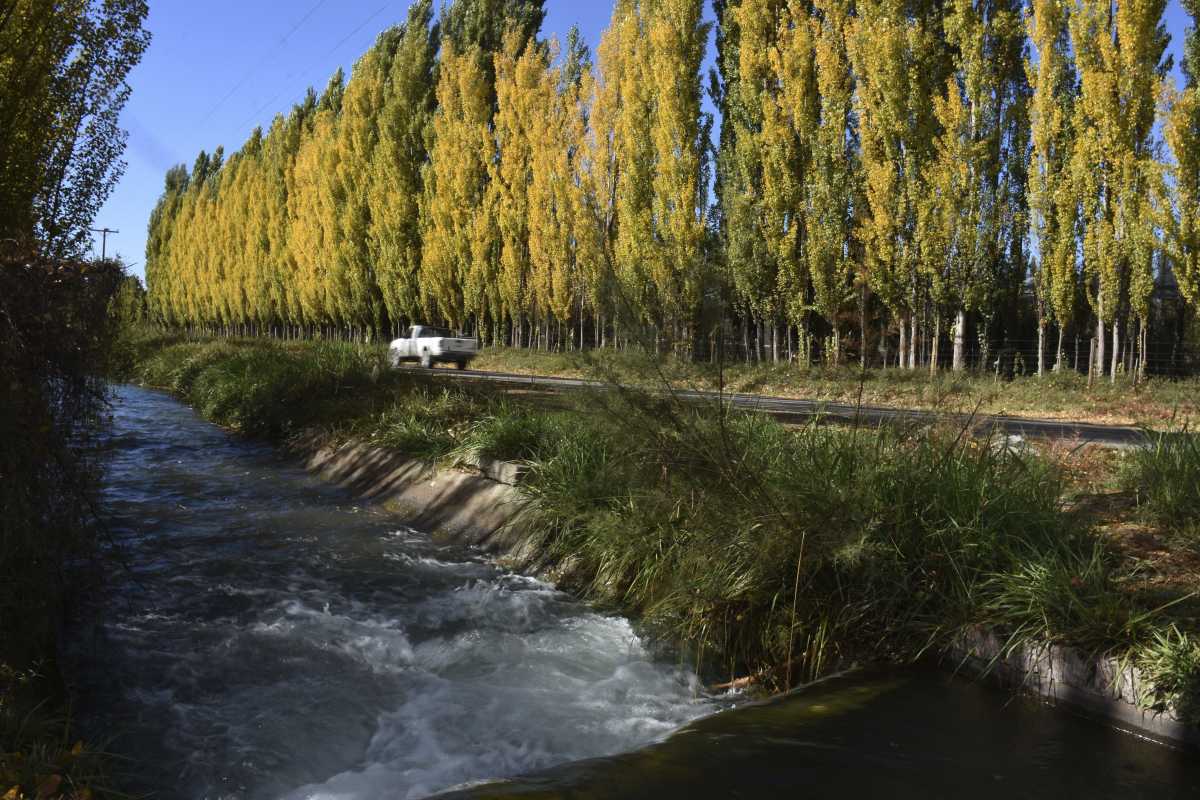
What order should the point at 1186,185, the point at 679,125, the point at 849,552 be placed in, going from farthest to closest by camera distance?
1. the point at 679,125
2. the point at 1186,185
3. the point at 849,552

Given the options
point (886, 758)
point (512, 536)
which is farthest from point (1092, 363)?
point (886, 758)

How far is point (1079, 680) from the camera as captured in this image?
3.59 meters

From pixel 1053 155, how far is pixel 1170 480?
14.8m

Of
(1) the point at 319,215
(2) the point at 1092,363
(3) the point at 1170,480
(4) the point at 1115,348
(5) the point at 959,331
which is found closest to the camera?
(3) the point at 1170,480

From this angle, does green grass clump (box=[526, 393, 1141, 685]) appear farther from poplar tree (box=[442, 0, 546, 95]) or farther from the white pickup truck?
poplar tree (box=[442, 0, 546, 95])

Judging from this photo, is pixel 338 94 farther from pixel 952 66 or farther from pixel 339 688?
pixel 339 688

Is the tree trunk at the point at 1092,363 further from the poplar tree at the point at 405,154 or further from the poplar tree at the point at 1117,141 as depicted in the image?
the poplar tree at the point at 405,154

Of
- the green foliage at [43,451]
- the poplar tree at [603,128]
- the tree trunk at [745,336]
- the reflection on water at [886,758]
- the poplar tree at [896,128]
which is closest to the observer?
the reflection on water at [886,758]

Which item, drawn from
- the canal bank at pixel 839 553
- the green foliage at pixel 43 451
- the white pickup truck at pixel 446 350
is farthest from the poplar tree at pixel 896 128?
the green foliage at pixel 43 451

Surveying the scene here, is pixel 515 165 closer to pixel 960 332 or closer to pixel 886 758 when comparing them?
pixel 960 332

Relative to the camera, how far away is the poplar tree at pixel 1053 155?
55.3 ft

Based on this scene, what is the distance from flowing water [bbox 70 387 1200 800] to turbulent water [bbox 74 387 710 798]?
1 centimetres

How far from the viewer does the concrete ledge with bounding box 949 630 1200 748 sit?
3326mm

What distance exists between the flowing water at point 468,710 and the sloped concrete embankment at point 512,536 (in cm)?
10
